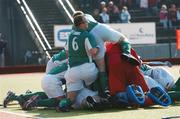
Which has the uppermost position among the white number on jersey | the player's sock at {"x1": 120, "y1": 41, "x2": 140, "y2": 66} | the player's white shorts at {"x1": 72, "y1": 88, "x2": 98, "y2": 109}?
the white number on jersey

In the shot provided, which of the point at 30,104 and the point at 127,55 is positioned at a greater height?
the point at 127,55

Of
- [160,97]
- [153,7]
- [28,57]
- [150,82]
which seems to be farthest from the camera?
[153,7]

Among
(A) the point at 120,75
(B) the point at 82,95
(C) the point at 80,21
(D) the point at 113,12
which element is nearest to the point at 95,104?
(B) the point at 82,95

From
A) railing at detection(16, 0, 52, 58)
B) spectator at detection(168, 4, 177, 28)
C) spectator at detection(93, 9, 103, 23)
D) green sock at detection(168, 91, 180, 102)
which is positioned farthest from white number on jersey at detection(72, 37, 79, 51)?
spectator at detection(168, 4, 177, 28)

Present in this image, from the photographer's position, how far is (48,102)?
33.2 ft

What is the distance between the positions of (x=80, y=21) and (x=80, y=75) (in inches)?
31.5

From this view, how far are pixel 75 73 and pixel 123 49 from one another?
31.8 inches

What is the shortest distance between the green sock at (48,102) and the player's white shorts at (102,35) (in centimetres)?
97

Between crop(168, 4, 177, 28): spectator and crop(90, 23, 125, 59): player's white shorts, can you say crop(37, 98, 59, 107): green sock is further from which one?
crop(168, 4, 177, 28): spectator

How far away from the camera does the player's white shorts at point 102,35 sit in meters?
9.81

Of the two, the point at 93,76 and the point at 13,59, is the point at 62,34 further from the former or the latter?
the point at 93,76

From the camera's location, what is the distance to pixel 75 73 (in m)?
9.67

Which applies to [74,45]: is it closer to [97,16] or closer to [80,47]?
[80,47]

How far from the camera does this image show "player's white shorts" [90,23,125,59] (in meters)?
9.81
